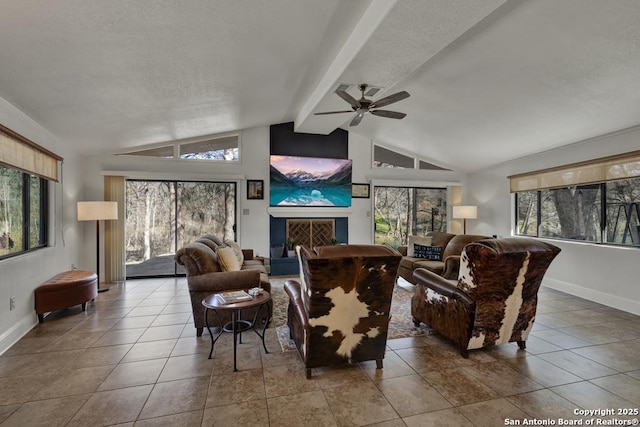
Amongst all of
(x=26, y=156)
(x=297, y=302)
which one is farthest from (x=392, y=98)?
(x=26, y=156)

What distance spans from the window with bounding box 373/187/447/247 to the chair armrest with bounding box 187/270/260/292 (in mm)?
4351

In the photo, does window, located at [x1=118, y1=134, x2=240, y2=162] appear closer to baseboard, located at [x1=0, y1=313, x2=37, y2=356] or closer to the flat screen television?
the flat screen television

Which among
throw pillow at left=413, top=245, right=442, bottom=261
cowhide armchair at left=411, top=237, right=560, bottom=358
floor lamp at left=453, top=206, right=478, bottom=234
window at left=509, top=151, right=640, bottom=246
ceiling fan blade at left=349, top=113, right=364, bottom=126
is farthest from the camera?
floor lamp at left=453, top=206, right=478, bottom=234

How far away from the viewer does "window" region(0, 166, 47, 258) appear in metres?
3.09

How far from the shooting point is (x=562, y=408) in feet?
6.69

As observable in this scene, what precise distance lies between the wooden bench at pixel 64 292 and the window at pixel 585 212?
742cm

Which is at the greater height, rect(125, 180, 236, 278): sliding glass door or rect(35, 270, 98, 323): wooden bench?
rect(125, 180, 236, 278): sliding glass door

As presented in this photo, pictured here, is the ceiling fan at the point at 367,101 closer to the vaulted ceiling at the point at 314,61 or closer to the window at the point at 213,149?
the vaulted ceiling at the point at 314,61

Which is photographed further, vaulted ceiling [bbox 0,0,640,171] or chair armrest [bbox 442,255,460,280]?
chair armrest [bbox 442,255,460,280]

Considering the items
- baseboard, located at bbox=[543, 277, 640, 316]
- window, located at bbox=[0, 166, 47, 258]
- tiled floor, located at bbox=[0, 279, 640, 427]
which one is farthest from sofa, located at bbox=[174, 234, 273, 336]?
baseboard, located at bbox=[543, 277, 640, 316]

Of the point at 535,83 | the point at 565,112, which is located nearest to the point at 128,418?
the point at 535,83

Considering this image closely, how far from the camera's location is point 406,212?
7.45 metres

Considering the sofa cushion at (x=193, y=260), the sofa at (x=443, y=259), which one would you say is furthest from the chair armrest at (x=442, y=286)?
the sofa cushion at (x=193, y=260)

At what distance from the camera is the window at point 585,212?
4133mm
